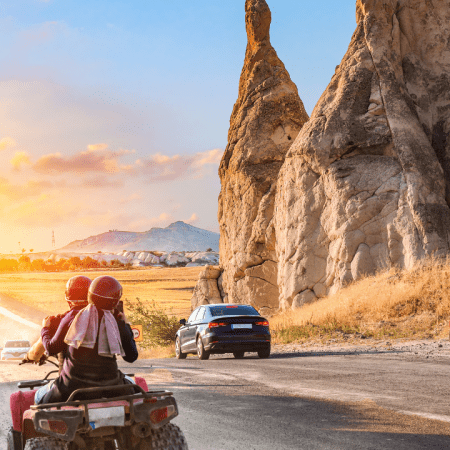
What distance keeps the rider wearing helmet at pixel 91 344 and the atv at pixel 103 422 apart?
0.45 ft

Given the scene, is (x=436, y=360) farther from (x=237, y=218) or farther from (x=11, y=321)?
(x=11, y=321)

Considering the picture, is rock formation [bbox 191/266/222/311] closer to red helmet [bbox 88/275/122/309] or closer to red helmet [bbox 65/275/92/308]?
red helmet [bbox 65/275/92/308]

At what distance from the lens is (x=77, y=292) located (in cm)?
495

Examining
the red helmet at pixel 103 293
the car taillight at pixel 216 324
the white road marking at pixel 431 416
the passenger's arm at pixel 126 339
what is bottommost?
the white road marking at pixel 431 416

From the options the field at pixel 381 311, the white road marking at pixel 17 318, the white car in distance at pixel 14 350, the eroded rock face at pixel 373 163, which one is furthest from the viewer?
the white road marking at pixel 17 318

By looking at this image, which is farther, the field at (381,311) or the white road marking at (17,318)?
the white road marking at (17,318)

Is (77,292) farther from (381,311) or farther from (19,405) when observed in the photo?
(381,311)

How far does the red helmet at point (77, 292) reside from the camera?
4.93 meters

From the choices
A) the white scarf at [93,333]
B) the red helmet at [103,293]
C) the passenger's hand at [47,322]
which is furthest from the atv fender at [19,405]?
the red helmet at [103,293]

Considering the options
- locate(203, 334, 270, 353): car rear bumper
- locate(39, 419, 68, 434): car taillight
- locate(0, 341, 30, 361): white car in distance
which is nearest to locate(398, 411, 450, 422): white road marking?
locate(39, 419, 68, 434): car taillight

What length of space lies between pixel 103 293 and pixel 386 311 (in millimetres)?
19096

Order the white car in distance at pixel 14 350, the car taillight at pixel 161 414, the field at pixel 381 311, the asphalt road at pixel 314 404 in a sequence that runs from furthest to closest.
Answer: the white car in distance at pixel 14 350, the field at pixel 381 311, the asphalt road at pixel 314 404, the car taillight at pixel 161 414

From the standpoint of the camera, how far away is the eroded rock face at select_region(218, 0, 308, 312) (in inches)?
1438

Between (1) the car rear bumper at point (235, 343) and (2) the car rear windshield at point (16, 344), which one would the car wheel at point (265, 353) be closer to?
(1) the car rear bumper at point (235, 343)
